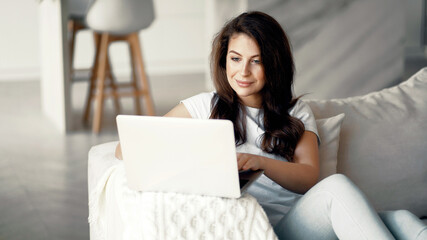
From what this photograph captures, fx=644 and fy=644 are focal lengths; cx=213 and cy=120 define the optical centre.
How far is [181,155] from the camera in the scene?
130 centimetres

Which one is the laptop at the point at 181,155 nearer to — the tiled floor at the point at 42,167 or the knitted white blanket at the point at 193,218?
the knitted white blanket at the point at 193,218

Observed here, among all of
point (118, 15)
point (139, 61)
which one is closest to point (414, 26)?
point (139, 61)

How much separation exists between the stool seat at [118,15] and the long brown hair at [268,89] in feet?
7.75

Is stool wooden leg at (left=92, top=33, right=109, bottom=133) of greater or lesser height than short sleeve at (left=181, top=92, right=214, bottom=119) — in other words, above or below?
below

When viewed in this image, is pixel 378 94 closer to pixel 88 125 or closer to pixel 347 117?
pixel 347 117

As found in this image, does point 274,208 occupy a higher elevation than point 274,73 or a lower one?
lower

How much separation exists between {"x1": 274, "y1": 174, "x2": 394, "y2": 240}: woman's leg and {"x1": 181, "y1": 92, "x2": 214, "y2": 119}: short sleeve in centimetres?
39

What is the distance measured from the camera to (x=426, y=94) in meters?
1.95

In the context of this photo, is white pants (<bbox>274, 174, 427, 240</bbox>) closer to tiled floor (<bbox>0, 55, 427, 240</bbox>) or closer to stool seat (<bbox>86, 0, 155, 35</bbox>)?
tiled floor (<bbox>0, 55, 427, 240</bbox>)

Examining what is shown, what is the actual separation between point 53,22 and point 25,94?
1381 mm

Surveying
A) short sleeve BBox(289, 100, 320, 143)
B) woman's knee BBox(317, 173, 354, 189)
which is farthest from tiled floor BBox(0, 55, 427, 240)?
woman's knee BBox(317, 173, 354, 189)

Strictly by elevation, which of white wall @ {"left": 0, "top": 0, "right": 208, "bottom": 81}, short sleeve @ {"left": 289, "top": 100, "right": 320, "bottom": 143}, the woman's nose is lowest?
white wall @ {"left": 0, "top": 0, "right": 208, "bottom": 81}

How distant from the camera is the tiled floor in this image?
2516mm

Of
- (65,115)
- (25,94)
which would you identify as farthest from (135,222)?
(25,94)
